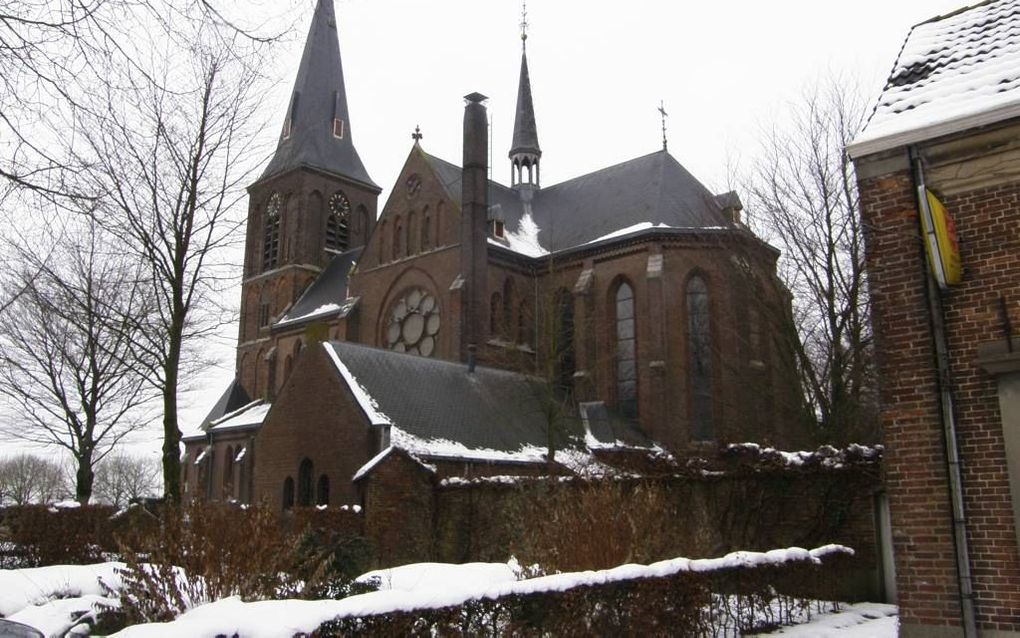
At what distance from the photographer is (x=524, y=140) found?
45.3 m

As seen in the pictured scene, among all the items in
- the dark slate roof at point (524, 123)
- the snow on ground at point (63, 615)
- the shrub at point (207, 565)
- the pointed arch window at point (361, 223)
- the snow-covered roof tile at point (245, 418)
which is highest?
the dark slate roof at point (524, 123)

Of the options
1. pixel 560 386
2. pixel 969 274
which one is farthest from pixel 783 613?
pixel 560 386

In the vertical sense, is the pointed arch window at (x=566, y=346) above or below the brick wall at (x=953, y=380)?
above

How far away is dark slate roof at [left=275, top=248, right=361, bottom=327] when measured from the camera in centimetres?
4253

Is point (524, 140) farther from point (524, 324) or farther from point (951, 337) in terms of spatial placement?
point (951, 337)

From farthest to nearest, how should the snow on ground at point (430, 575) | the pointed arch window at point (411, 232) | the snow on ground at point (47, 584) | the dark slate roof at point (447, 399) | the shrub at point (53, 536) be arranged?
1. the pointed arch window at point (411, 232)
2. the dark slate roof at point (447, 399)
3. the shrub at point (53, 536)
4. the snow on ground at point (47, 584)
5. the snow on ground at point (430, 575)

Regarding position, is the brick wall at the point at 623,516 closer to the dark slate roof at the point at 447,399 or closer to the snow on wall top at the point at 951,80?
the dark slate roof at the point at 447,399

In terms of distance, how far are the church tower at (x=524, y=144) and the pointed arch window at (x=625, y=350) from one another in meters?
11.0

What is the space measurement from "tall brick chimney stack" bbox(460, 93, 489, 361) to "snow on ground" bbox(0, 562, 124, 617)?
2045cm

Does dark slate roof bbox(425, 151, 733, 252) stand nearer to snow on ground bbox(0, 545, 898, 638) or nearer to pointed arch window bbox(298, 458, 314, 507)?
pointed arch window bbox(298, 458, 314, 507)

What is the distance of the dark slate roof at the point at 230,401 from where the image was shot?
145ft

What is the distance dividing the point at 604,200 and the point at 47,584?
29.9 m

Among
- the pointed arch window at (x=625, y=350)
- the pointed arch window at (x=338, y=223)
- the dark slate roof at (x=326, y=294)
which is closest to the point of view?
the pointed arch window at (x=625, y=350)

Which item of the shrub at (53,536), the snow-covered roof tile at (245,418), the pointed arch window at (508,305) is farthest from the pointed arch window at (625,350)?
the shrub at (53,536)
